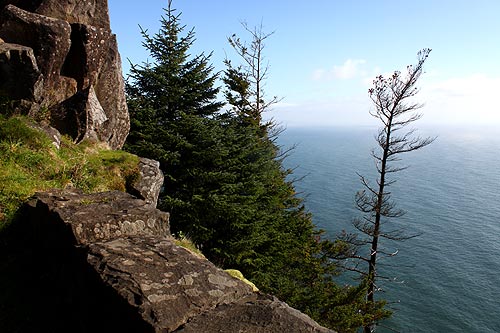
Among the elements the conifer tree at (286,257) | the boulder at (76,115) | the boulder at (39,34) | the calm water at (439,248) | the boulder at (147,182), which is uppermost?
the boulder at (39,34)

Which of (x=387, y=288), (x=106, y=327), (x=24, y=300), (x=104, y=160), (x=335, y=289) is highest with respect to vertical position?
(x=104, y=160)

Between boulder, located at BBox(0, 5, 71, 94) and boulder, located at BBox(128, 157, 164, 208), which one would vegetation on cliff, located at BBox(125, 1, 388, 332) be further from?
boulder, located at BBox(0, 5, 71, 94)

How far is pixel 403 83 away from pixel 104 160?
53.5 feet

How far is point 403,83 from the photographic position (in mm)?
17828

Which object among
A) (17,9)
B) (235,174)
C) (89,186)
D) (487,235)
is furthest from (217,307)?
(487,235)

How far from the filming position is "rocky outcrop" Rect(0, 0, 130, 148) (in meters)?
8.91

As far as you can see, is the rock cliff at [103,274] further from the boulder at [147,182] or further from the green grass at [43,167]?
the boulder at [147,182]

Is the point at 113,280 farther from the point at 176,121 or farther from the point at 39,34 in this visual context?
the point at 176,121

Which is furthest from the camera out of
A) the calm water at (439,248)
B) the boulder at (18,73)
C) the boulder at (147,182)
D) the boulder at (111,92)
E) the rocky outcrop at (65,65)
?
the calm water at (439,248)

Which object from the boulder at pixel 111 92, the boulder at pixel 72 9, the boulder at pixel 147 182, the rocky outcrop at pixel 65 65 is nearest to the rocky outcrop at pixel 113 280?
the boulder at pixel 147 182

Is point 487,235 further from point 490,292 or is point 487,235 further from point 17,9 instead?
point 17,9

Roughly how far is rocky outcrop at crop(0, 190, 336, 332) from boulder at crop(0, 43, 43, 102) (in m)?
4.88

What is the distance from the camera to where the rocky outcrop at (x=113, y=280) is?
3.04 metres

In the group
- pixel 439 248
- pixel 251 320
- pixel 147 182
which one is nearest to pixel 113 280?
pixel 251 320
